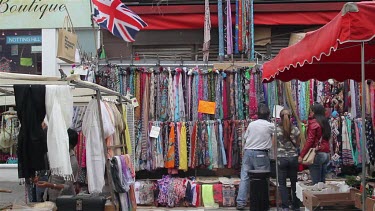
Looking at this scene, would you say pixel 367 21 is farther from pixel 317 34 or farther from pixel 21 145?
pixel 21 145

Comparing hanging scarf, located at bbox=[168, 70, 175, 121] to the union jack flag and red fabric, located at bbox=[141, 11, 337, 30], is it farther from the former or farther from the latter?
red fabric, located at bbox=[141, 11, 337, 30]

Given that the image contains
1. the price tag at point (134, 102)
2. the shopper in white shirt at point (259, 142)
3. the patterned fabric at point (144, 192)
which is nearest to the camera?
the shopper in white shirt at point (259, 142)

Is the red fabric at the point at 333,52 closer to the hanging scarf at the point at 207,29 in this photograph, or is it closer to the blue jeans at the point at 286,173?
the blue jeans at the point at 286,173

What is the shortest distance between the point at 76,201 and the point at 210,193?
422 cm

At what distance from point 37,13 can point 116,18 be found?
3.52m

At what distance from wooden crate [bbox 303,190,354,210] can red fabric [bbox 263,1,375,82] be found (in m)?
1.74

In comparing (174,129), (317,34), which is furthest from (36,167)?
(174,129)

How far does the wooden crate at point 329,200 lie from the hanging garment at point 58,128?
3.21 m

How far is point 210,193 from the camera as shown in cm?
951

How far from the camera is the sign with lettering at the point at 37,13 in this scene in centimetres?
1189

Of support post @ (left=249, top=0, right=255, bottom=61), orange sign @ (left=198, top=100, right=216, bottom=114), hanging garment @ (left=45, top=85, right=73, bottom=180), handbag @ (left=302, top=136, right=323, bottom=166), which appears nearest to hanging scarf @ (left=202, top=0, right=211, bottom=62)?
support post @ (left=249, top=0, right=255, bottom=61)

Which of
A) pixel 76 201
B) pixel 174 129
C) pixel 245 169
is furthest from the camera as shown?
pixel 174 129

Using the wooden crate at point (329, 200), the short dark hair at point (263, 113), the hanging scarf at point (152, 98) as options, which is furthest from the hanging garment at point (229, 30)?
the wooden crate at point (329, 200)

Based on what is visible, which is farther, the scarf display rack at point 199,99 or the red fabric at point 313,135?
the scarf display rack at point 199,99
